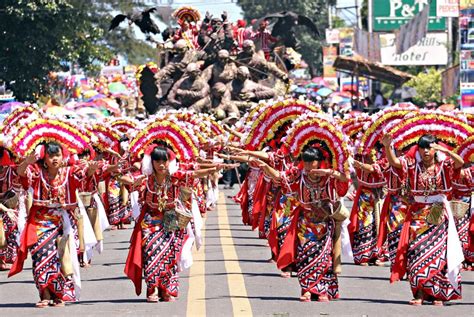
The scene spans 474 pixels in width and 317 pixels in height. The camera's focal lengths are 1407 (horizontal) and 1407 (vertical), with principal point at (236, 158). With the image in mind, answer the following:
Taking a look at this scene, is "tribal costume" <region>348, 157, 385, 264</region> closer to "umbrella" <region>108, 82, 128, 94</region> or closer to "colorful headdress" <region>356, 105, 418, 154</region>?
"colorful headdress" <region>356, 105, 418, 154</region>

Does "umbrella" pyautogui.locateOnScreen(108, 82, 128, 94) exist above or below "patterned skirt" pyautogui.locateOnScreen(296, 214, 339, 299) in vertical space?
below

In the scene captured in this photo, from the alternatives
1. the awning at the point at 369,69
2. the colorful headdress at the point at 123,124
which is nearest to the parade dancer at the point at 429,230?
the colorful headdress at the point at 123,124

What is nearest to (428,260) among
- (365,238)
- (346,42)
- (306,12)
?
(365,238)

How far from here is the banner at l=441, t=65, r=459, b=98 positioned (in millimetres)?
41928

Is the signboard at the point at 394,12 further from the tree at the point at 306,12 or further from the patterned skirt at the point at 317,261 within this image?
the patterned skirt at the point at 317,261

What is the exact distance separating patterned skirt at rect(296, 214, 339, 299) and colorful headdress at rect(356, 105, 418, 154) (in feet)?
9.61

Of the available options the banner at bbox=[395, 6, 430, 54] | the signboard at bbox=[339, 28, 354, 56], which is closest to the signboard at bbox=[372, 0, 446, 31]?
the banner at bbox=[395, 6, 430, 54]

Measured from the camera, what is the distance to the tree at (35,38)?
35.9 m

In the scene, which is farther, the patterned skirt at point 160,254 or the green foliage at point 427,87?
the green foliage at point 427,87

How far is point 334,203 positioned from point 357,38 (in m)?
39.0

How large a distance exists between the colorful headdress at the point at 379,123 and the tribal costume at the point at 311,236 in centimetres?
277

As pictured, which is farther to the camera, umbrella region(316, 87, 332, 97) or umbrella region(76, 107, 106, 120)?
umbrella region(316, 87, 332, 97)

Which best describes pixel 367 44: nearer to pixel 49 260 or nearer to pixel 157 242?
pixel 157 242

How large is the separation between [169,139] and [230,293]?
167 cm
